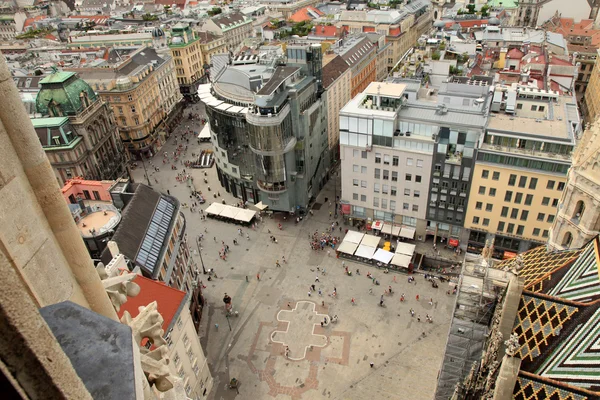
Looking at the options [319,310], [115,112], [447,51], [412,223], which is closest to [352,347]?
[319,310]

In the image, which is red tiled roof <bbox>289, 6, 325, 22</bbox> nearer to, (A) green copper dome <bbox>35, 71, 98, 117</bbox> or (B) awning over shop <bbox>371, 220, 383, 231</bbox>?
(A) green copper dome <bbox>35, 71, 98, 117</bbox>

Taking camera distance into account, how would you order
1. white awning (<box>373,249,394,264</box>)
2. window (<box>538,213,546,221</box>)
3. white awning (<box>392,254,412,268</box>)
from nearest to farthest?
window (<box>538,213,546,221</box>), white awning (<box>392,254,412,268</box>), white awning (<box>373,249,394,264</box>)

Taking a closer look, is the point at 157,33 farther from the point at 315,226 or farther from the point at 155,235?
the point at 155,235

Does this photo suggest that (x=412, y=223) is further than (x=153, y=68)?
No

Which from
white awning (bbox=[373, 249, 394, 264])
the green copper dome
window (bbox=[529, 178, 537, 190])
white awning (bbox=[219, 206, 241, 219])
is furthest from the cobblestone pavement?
the green copper dome

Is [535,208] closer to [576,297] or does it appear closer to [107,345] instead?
[576,297]

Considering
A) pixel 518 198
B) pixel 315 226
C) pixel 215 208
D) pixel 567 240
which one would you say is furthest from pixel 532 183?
pixel 215 208
